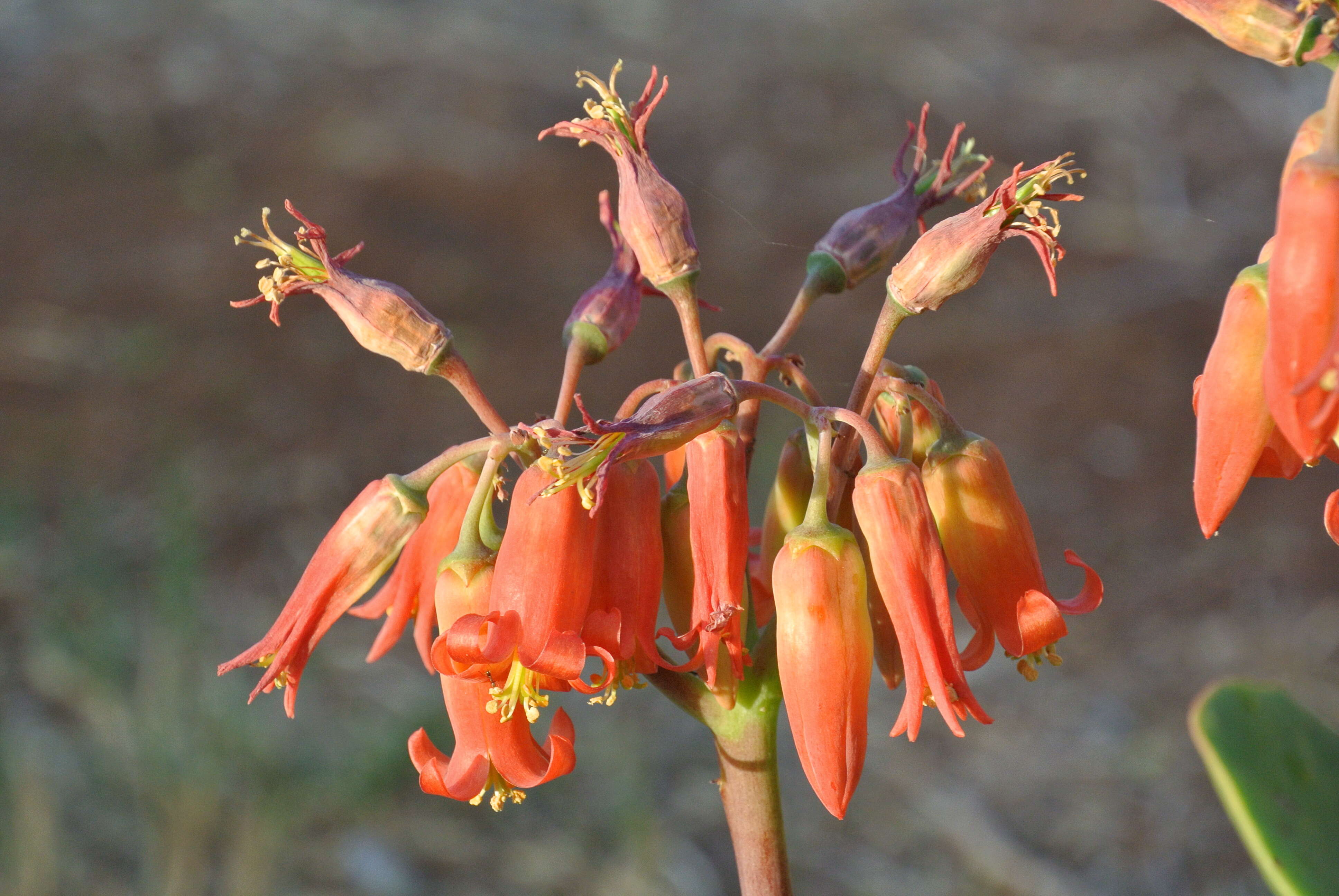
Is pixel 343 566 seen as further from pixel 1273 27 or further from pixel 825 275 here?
pixel 1273 27

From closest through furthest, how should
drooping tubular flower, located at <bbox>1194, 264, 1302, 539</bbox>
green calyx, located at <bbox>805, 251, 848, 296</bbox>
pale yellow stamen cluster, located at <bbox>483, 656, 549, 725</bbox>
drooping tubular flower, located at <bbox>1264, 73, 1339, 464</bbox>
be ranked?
1. drooping tubular flower, located at <bbox>1264, 73, 1339, 464</bbox>
2. drooping tubular flower, located at <bbox>1194, 264, 1302, 539</bbox>
3. pale yellow stamen cluster, located at <bbox>483, 656, 549, 725</bbox>
4. green calyx, located at <bbox>805, 251, 848, 296</bbox>

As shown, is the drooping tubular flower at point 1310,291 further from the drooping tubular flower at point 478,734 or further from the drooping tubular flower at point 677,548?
the drooping tubular flower at point 478,734

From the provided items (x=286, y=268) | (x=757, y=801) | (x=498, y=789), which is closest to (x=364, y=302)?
(x=286, y=268)

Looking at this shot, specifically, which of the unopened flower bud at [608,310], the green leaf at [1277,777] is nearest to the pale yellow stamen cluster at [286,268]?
the unopened flower bud at [608,310]

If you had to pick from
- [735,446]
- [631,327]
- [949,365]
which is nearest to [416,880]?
[631,327]

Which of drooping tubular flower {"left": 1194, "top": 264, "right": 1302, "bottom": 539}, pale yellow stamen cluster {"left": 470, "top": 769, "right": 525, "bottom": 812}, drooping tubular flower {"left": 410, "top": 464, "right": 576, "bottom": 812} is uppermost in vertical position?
drooping tubular flower {"left": 1194, "top": 264, "right": 1302, "bottom": 539}

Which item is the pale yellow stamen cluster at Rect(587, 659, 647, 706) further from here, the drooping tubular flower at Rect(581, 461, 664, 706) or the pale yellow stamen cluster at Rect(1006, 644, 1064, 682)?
the pale yellow stamen cluster at Rect(1006, 644, 1064, 682)

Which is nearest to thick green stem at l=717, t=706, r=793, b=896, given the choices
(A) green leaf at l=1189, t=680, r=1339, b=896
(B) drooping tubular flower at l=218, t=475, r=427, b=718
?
(B) drooping tubular flower at l=218, t=475, r=427, b=718

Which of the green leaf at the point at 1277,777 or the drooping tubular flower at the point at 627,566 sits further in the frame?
the green leaf at the point at 1277,777
